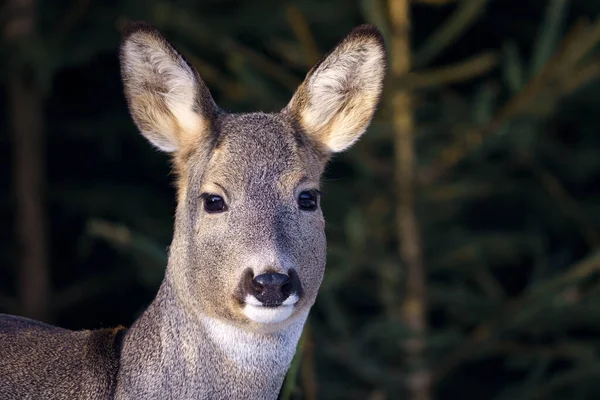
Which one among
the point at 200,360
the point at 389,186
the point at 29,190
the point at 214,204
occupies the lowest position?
the point at 200,360

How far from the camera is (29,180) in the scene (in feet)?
40.5

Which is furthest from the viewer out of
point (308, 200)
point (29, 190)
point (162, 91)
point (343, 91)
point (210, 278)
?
point (29, 190)

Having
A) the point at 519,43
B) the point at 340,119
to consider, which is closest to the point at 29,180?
the point at 519,43

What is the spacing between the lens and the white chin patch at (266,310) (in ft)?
15.4

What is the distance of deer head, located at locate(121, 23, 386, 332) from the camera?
482cm

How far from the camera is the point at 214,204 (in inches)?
199

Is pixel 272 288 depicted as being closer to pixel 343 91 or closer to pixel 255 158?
pixel 255 158

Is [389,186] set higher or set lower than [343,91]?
higher

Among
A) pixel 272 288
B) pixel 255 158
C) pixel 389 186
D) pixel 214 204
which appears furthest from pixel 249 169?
pixel 389 186

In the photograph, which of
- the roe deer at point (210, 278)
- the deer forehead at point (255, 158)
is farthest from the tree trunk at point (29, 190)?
the deer forehead at point (255, 158)

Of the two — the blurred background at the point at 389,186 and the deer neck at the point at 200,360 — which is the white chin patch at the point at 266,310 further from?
the blurred background at the point at 389,186

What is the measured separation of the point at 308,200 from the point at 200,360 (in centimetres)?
77

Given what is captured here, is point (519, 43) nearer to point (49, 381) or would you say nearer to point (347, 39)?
point (347, 39)

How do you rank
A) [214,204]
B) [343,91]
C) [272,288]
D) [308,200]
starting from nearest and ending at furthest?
[272,288] → [214,204] → [308,200] → [343,91]
